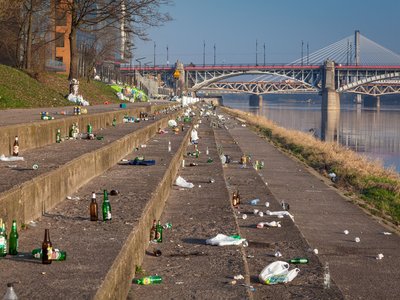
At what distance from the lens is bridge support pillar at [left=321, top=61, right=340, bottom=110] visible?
14838 cm

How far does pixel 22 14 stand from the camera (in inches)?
1657

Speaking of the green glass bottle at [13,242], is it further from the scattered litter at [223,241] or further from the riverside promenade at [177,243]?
the scattered litter at [223,241]

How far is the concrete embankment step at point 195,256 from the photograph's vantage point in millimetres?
7219

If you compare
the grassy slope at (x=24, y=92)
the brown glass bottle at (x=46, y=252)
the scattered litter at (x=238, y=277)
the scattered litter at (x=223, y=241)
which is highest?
the grassy slope at (x=24, y=92)

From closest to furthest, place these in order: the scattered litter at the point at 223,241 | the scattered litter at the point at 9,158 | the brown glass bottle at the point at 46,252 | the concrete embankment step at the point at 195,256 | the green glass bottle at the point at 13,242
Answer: the brown glass bottle at the point at 46,252 → the green glass bottle at the point at 13,242 → the concrete embankment step at the point at 195,256 → the scattered litter at the point at 223,241 → the scattered litter at the point at 9,158

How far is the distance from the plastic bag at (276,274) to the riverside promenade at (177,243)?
76mm

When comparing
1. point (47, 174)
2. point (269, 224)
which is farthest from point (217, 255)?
point (269, 224)

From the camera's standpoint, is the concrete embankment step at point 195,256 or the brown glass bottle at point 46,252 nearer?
the brown glass bottle at point 46,252

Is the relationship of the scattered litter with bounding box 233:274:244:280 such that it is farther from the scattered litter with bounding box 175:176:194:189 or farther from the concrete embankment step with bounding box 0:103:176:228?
the scattered litter with bounding box 175:176:194:189

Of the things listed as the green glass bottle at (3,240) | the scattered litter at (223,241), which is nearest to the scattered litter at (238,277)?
the scattered litter at (223,241)

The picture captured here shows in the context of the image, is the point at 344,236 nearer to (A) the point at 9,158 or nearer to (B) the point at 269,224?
(B) the point at 269,224

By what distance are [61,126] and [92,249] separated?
9260mm

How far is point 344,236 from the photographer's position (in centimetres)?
1359

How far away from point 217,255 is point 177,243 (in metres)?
0.76
